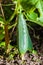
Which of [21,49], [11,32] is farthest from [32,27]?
[21,49]

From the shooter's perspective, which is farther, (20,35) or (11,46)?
(11,46)

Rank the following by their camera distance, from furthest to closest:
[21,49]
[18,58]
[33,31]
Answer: [33,31] → [18,58] → [21,49]

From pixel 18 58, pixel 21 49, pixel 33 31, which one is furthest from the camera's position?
pixel 33 31

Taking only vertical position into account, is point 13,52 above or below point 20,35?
below

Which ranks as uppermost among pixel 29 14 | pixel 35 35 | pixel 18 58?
pixel 29 14

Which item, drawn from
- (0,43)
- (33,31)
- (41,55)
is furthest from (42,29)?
(0,43)

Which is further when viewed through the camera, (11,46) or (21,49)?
(11,46)

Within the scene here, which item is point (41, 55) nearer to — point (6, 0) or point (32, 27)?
point (32, 27)

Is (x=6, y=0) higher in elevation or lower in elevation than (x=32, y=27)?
higher

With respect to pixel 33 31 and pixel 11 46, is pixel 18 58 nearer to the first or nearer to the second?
pixel 11 46
